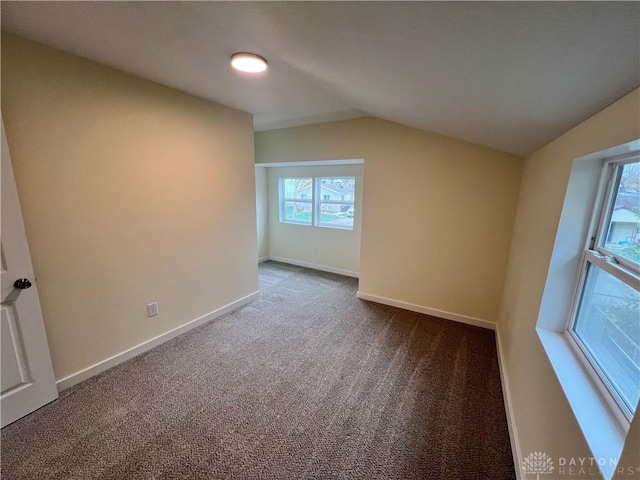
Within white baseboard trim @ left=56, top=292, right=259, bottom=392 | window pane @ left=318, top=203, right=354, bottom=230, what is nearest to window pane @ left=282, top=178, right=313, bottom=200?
window pane @ left=318, top=203, right=354, bottom=230

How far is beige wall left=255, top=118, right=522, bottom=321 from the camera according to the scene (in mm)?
2645

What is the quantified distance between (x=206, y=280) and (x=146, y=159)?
4.15ft

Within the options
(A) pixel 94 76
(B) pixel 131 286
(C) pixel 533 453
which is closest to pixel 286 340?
(B) pixel 131 286

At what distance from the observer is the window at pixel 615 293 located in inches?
37.9

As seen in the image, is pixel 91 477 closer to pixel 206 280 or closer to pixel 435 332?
pixel 206 280

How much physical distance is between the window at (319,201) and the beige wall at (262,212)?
12.9 inches

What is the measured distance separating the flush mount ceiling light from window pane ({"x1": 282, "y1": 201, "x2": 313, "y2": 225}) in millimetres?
3108

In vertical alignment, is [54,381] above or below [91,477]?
above

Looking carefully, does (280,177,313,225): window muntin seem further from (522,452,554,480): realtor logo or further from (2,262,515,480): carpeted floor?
(522,452,554,480): realtor logo

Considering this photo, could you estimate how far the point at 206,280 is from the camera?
9.17 feet

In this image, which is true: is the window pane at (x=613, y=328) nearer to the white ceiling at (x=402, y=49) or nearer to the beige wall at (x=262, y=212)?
the white ceiling at (x=402, y=49)

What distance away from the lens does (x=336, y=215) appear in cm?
460

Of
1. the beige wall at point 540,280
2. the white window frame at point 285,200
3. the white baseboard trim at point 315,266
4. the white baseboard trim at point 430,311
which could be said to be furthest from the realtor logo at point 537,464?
the white window frame at point 285,200

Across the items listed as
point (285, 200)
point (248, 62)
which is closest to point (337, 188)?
point (285, 200)
